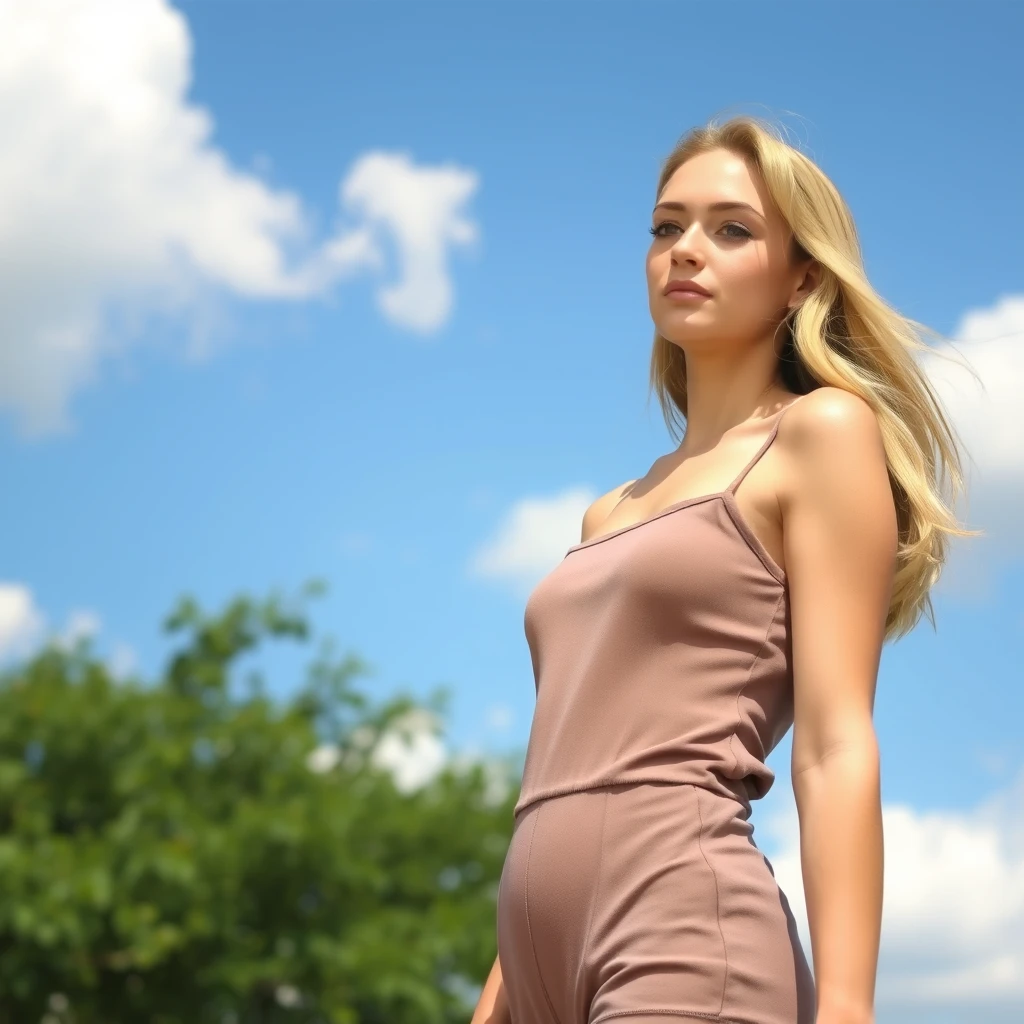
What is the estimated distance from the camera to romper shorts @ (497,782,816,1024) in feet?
5.48

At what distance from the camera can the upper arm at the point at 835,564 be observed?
1759 millimetres

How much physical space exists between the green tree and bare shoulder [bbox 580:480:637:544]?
6.78 metres

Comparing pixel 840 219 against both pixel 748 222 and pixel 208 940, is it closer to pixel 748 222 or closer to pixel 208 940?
pixel 748 222

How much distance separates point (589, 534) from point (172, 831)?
7.44m

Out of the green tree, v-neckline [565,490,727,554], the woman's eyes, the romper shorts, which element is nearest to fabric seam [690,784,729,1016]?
the romper shorts

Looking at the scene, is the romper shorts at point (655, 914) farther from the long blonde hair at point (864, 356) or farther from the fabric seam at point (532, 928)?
the long blonde hair at point (864, 356)

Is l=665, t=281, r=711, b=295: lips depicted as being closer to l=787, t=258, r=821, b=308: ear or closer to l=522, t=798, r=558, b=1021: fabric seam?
l=787, t=258, r=821, b=308: ear

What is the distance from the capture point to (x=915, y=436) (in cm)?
202

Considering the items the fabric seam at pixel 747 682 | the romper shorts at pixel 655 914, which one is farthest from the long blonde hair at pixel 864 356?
the romper shorts at pixel 655 914

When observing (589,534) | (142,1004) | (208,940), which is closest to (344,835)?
(208,940)

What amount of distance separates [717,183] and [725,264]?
0.43 feet

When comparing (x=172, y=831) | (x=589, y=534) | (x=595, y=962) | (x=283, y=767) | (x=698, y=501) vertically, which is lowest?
(x=595, y=962)

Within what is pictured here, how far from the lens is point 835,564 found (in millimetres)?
1802

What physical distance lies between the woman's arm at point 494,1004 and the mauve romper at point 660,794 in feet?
0.34
